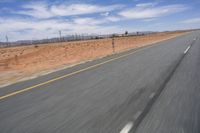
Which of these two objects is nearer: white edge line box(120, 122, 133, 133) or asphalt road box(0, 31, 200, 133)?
white edge line box(120, 122, 133, 133)

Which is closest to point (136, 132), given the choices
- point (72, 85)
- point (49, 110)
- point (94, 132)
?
point (94, 132)

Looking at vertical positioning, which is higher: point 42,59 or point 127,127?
point 127,127

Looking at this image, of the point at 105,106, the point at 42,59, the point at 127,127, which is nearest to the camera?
the point at 127,127

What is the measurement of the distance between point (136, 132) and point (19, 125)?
233 cm

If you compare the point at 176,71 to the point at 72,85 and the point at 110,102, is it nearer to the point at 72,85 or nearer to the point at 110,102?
the point at 72,85

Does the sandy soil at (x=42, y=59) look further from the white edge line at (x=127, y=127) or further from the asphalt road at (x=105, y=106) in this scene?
the white edge line at (x=127, y=127)

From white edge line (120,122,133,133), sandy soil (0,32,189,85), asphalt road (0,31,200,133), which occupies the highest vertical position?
white edge line (120,122,133,133)

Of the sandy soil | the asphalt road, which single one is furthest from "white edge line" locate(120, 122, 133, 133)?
the sandy soil

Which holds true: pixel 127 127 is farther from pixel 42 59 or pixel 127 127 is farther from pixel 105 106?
pixel 42 59

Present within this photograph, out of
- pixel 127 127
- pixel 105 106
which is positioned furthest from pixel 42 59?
pixel 127 127

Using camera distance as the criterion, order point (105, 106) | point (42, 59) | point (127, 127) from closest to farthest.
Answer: point (127, 127), point (105, 106), point (42, 59)

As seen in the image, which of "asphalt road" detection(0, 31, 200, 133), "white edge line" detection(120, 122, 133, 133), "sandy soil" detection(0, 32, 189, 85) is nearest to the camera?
"white edge line" detection(120, 122, 133, 133)

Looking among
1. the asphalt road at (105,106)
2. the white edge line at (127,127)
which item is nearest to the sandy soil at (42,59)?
the asphalt road at (105,106)

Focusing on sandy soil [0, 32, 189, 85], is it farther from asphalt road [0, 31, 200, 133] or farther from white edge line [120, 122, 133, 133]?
white edge line [120, 122, 133, 133]
